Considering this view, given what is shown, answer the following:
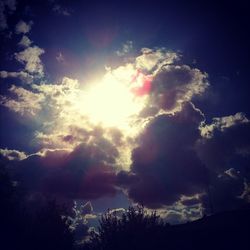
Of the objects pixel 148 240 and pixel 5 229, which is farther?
pixel 5 229

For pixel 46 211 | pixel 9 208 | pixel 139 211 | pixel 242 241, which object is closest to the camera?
pixel 242 241

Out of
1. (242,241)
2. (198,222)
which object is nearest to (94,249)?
(198,222)

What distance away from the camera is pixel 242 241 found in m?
34.5

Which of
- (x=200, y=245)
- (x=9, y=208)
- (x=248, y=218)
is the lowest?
(x=200, y=245)

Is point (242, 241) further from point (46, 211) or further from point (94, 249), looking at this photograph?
point (46, 211)

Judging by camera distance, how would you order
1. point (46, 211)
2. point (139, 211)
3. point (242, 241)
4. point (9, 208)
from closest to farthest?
point (242, 241) < point (139, 211) < point (9, 208) < point (46, 211)

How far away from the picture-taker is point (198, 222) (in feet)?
127

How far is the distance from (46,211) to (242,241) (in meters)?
25.0

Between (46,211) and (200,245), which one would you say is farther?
(46,211)

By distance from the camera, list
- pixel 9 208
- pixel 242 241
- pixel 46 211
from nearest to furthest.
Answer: pixel 242 241 < pixel 9 208 < pixel 46 211

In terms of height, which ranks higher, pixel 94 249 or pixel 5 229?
pixel 5 229

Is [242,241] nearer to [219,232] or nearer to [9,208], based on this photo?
[219,232]

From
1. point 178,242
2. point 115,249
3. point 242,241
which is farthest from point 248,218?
point 115,249

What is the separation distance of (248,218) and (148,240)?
11.1m
